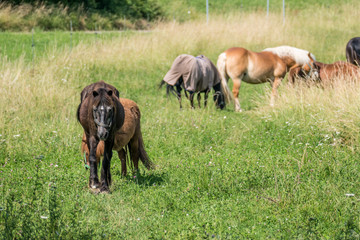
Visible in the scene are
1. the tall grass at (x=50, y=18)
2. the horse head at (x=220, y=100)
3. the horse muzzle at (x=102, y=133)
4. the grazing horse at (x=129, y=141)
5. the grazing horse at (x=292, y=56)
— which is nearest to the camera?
the horse muzzle at (x=102, y=133)

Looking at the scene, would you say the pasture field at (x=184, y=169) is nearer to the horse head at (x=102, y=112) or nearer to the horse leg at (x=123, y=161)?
the horse leg at (x=123, y=161)

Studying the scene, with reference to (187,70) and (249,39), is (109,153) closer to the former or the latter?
(187,70)

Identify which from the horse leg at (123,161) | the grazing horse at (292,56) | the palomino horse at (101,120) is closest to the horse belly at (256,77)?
the grazing horse at (292,56)

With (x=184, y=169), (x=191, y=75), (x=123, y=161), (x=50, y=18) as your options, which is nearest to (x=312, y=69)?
(x=191, y=75)

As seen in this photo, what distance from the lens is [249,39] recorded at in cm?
1875

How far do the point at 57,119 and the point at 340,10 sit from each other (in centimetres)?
2052

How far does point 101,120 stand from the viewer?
4.53 metres

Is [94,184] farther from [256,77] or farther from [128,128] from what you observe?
[256,77]

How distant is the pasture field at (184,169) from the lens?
4090 millimetres

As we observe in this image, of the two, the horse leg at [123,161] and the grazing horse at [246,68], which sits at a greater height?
the horse leg at [123,161]

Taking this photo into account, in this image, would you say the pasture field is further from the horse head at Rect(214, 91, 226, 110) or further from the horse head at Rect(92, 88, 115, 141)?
the horse head at Rect(92, 88, 115, 141)

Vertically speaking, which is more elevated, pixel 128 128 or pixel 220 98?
pixel 128 128

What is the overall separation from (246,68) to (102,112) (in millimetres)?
8078

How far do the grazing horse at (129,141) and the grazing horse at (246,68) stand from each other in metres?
6.04
